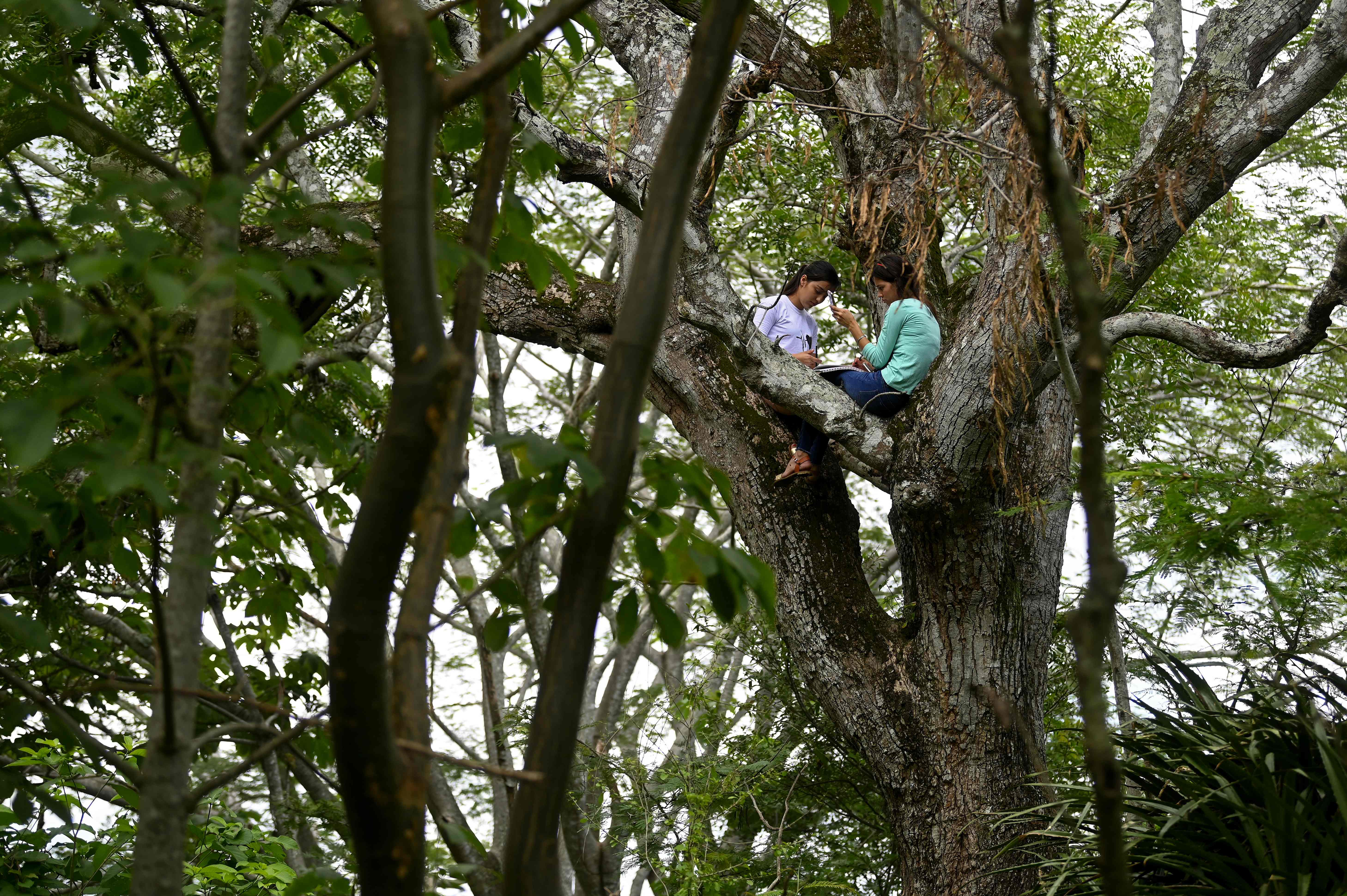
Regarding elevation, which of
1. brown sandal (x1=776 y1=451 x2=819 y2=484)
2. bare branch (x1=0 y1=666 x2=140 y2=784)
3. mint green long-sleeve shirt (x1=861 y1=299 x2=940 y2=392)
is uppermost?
mint green long-sleeve shirt (x1=861 y1=299 x2=940 y2=392)

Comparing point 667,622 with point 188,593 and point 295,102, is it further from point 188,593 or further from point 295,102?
point 295,102

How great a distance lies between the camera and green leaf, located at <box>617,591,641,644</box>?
1.69m

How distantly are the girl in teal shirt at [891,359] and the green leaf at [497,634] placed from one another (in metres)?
2.78

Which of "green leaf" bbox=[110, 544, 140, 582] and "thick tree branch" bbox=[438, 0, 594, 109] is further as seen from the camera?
"green leaf" bbox=[110, 544, 140, 582]

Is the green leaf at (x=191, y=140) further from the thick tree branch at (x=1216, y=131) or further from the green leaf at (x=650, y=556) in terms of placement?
the thick tree branch at (x=1216, y=131)

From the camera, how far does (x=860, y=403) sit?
4.75m

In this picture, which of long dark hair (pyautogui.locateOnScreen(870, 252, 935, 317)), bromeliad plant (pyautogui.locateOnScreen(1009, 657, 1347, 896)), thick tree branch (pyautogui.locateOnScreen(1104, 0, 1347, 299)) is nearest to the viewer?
bromeliad plant (pyautogui.locateOnScreen(1009, 657, 1347, 896))

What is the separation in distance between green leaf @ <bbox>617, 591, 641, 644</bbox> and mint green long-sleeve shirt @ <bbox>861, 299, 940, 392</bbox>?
313 cm

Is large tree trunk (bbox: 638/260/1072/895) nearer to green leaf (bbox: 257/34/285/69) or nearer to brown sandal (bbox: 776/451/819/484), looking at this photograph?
brown sandal (bbox: 776/451/819/484)

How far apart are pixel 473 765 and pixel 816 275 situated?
3.92 m

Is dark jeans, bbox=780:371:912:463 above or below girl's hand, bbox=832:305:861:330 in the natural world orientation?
below

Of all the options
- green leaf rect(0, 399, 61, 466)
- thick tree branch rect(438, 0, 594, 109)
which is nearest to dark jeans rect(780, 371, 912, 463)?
thick tree branch rect(438, 0, 594, 109)

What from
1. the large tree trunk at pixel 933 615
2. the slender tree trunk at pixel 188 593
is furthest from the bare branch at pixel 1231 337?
the slender tree trunk at pixel 188 593

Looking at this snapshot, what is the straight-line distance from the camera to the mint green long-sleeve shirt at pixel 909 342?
15.2ft
